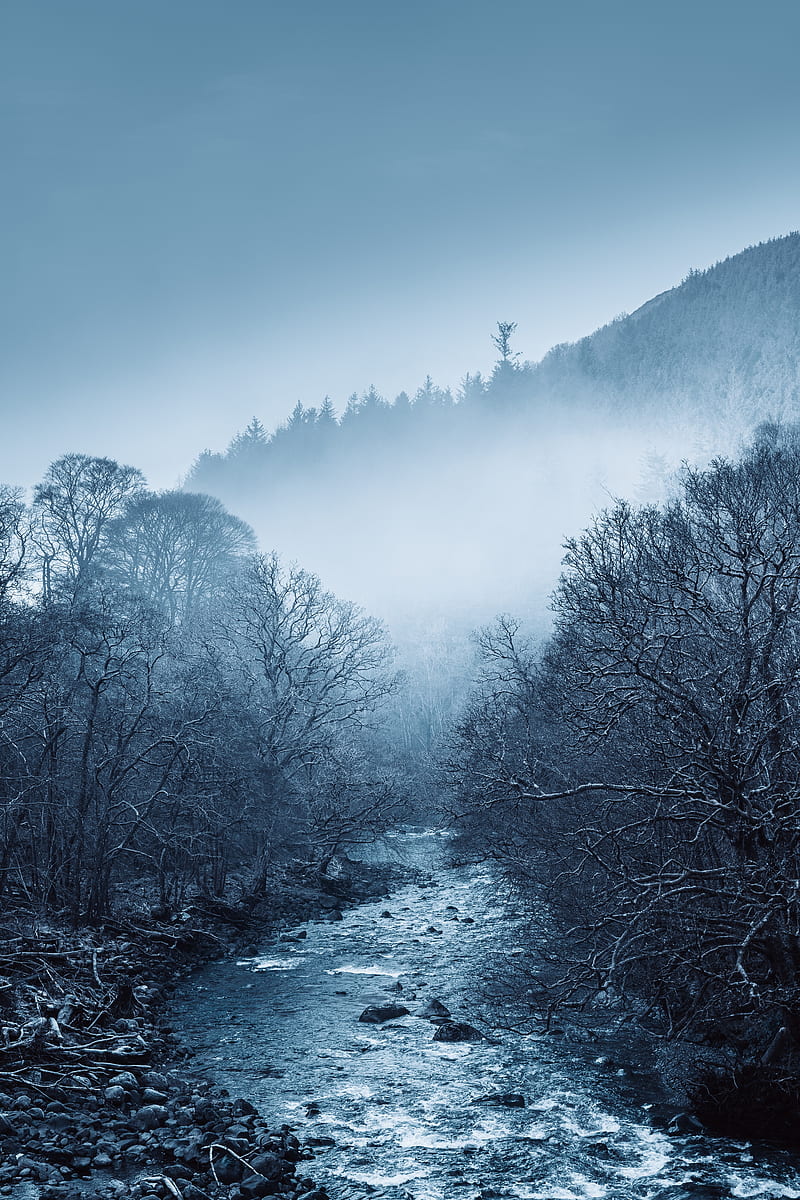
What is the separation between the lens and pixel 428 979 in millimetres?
17312

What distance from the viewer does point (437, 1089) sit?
11422 millimetres

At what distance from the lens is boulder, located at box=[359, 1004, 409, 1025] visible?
14656mm

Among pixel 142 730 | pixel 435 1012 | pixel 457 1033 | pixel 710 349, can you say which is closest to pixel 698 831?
pixel 457 1033

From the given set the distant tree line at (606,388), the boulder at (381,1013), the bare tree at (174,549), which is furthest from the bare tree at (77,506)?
the distant tree line at (606,388)

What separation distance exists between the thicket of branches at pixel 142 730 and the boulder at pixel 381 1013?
22.8 feet

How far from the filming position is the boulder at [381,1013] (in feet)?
48.1

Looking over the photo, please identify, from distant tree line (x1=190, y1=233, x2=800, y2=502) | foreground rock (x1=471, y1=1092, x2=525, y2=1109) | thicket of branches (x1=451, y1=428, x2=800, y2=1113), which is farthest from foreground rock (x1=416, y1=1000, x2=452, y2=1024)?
distant tree line (x1=190, y1=233, x2=800, y2=502)

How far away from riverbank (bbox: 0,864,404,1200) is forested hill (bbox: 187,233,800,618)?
77418 mm

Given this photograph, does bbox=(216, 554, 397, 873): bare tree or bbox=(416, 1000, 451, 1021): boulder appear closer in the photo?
bbox=(416, 1000, 451, 1021): boulder

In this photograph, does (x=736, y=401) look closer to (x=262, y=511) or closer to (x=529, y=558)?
(x=529, y=558)

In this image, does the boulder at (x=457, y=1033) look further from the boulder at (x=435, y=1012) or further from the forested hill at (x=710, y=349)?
the forested hill at (x=710, y=349)

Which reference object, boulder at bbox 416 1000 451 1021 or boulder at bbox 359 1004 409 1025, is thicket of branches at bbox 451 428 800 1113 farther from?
boulder at bbox 359 1004 409 1025

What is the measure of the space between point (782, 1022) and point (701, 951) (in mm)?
1564

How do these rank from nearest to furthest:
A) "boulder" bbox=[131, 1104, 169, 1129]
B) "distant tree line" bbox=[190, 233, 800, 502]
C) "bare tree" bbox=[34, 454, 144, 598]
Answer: "boulder" bbox=[131, 1104, 169, 1129] → "bare tree" bbox=[34, 454, 144, 598] → "distant tree line" bbox=[190, 233, 800, 502]
